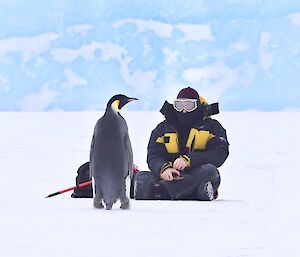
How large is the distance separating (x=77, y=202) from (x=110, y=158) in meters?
0.90

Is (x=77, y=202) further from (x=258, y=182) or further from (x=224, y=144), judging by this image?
(x=258, y=182)

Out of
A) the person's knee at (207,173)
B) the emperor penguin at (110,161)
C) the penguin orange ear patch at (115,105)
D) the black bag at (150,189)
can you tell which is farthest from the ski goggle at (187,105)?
the emperor penguin at (110,161)

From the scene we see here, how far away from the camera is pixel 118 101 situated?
23.9 feet

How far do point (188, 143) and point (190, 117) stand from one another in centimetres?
25

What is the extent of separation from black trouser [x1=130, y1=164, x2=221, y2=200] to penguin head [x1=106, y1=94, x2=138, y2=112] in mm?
1064

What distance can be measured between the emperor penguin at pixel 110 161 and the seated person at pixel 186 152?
0.99 m

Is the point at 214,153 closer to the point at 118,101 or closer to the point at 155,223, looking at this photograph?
the point at 118,101

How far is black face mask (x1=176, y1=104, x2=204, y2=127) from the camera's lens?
8.18 metres

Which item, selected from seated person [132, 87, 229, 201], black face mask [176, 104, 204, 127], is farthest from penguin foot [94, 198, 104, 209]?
black face mask [176, 104, 204, 127]

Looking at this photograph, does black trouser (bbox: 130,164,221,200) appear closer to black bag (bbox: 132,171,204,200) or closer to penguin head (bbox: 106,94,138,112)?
black bag (bbox: 132,171,204,200)

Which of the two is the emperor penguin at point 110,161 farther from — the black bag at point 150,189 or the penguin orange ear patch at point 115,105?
the black bag at point 150,189

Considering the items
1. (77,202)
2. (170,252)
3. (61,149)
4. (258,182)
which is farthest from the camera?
(61,149)

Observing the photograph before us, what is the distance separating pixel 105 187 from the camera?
275 inches

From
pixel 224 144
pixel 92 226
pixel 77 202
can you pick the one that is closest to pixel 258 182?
pixel 224 144
